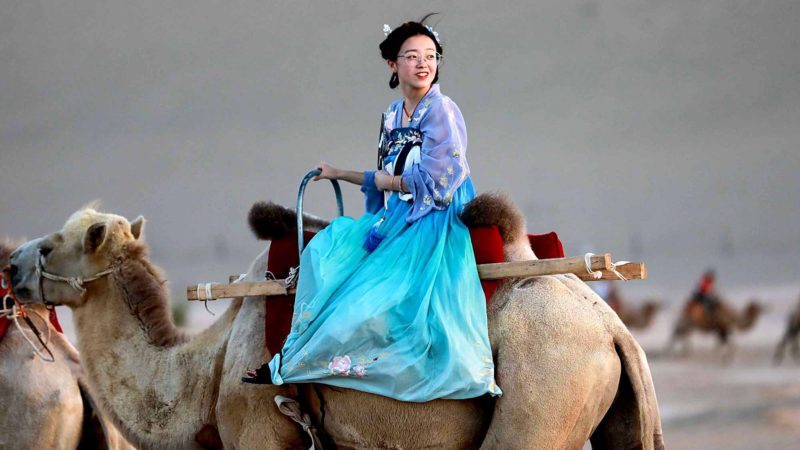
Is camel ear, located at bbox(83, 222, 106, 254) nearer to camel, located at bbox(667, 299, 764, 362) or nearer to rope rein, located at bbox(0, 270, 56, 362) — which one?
rope rein, located at bbox(0, 270, 56, 362)

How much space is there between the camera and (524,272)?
3727 millimetres

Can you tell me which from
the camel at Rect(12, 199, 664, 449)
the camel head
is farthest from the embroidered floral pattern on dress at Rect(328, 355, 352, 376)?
the camel head

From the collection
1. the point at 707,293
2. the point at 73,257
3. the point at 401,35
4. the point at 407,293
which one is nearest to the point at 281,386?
Answer: the point at 407,293

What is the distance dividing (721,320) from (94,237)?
33.8ft

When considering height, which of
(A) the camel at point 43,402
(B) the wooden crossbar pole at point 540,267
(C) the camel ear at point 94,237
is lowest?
(A) the camel at point 43,402

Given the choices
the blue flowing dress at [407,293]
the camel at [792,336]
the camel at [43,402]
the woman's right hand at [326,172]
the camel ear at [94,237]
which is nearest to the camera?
the blue flowing dress at [407,293]

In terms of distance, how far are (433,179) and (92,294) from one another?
176cm

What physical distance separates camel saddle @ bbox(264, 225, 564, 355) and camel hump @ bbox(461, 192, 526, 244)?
3 centimetres

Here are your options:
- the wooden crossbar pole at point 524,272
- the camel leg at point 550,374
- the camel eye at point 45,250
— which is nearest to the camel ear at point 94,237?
the camel eye at point 45,250

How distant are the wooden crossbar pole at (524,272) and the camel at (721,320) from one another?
9943 millimetres

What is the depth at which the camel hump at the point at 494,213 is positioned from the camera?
3.87m

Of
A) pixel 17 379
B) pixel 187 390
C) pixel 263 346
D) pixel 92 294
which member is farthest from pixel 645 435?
pixel 17 379

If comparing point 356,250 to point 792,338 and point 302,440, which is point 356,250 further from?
point 792,338

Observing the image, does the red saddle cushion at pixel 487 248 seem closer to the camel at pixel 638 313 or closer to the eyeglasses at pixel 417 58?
the eyeglasses at pixel 417 58
